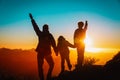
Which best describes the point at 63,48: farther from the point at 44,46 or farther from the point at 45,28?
the point at 45,28

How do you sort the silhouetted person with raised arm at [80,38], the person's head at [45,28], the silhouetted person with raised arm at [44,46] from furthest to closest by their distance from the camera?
the silhouetted person with raised arm at [80,38], the person's head at [45,28], the silhouetted person with raised arm at [44,46]

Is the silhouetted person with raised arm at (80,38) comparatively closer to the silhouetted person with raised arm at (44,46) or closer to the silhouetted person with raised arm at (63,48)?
the silhouetted person with raised arm at (63,48)

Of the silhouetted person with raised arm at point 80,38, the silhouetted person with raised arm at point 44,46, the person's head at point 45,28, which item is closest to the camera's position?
the silhouetted person with raised arm at point 44,46

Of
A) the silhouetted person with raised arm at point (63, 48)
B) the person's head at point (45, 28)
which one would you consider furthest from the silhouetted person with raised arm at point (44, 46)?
the silhouetted person with raised arm at point (63, 48)

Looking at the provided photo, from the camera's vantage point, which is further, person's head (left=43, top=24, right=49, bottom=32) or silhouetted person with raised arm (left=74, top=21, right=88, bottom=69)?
silhouetted person with raised arm (left=74, top=21, right=88, bottom=69)

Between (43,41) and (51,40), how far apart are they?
0.46 m

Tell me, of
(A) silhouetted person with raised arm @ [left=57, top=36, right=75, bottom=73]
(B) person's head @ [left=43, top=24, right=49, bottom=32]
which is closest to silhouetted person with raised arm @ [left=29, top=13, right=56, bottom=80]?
(B) person's head @ [left=43, top=24, right=49, bottom=32]

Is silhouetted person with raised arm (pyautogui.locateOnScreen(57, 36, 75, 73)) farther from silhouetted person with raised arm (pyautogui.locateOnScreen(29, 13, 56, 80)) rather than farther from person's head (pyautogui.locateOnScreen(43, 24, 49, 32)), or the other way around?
person's head (pyautogui.locateOnScreen(43, 24, 49, 32))

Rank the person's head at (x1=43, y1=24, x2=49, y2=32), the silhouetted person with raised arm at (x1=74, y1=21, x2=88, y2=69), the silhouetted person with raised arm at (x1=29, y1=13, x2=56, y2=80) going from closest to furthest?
1. the silhouetted person with raised arm at (x1=29, y1=13, x2=56, y2=80)
2. the person's head at (x1=43, y1=24, x2=49, y2=32)
3. the silhouetted person with raised arm at (x1=74, y1=21, x2=88, y2=69)

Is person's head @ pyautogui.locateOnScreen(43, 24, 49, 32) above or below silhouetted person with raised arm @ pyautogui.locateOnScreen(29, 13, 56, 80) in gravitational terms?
above

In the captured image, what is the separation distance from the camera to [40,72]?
738 inches

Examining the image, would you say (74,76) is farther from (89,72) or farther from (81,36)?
(81,36)

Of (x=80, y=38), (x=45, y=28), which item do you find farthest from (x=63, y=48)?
(x=45, y=28)

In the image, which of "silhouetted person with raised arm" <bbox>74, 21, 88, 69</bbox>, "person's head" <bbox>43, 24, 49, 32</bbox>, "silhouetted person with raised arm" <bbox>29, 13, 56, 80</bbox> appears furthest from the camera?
"silhouetted person with raised arm" <bbox>74, 21, 88, 69</bbox>
